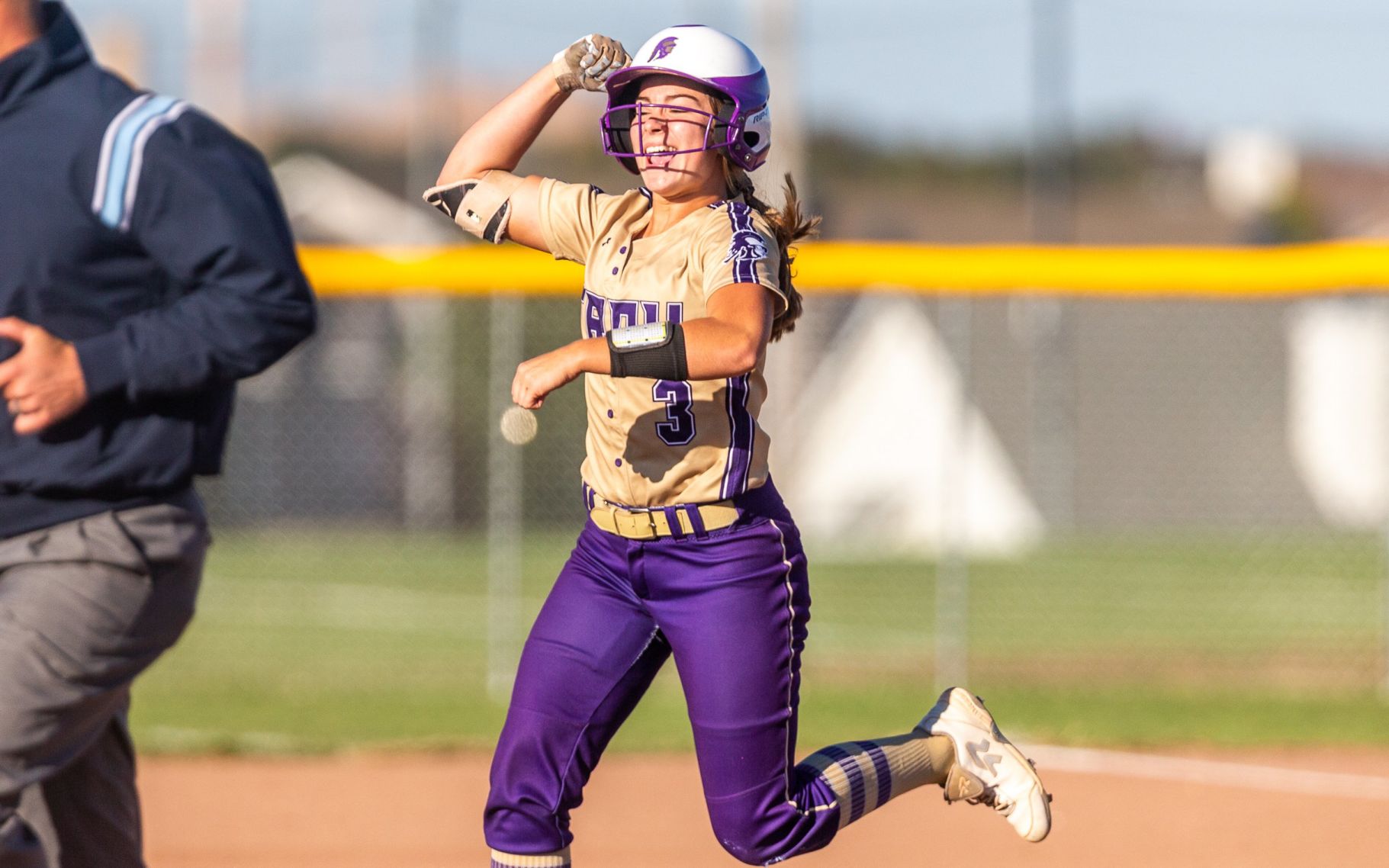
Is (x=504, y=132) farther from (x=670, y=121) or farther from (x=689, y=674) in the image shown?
(x=689, y=674)

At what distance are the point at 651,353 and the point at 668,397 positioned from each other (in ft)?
1.45

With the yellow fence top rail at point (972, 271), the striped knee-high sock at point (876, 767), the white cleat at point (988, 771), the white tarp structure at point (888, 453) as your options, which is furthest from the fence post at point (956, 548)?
the white tarp structure at point (888, 453)

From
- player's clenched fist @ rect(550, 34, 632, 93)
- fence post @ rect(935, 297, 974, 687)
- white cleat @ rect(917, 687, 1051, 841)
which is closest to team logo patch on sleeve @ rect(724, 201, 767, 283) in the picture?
player's clenched fist @ rect(550, 34, 632, 93)

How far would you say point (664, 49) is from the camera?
13.0 feet

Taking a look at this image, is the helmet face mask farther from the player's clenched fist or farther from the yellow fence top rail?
the yellow fence top rail

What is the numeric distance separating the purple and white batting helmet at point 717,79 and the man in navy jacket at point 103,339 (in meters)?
0.79

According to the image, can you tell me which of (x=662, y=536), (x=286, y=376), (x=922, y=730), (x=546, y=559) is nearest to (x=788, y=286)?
(x=662, y=536)

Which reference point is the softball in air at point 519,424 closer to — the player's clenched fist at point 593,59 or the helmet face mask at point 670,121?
the helmet face mask at point 670,121

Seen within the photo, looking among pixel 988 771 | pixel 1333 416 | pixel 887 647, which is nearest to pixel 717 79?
pixel 988 771

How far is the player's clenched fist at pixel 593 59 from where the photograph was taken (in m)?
4.17

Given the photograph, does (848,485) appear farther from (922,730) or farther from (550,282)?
(922,730)

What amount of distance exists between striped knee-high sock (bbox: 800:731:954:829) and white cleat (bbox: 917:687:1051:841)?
0.04m

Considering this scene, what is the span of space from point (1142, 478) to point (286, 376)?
Result: 8351mm

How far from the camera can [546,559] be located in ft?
56.5
